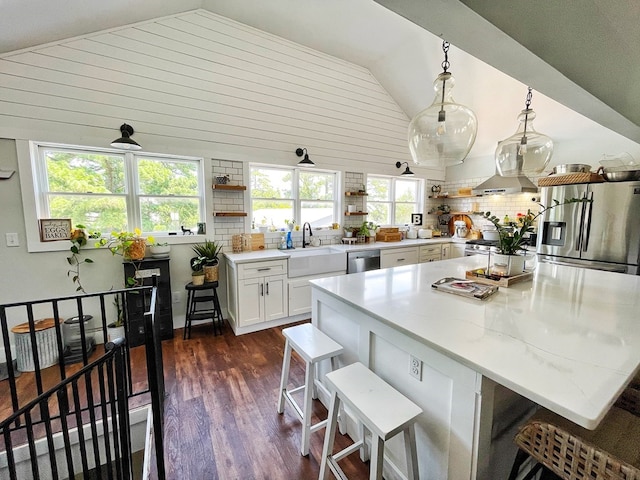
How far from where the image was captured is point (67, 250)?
2.75 m

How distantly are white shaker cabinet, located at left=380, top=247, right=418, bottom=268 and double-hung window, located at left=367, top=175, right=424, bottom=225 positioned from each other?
823mm

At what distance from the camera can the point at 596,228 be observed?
123 inches

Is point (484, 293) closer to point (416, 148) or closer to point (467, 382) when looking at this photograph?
point (467, 382)

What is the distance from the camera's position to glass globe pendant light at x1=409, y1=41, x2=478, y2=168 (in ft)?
5.14

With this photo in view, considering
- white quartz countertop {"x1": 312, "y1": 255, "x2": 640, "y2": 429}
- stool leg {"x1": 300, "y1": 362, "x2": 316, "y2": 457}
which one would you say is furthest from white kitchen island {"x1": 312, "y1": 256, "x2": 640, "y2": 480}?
stool leg {"x1": 300, "y1": 362, "x2": 316, "y2": 457}

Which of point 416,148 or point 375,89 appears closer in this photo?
point 416,148

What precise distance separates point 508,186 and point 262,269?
385 cm

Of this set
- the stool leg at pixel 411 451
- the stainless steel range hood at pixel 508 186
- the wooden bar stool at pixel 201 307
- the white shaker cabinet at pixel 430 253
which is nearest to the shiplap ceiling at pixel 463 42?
the stainless steel range hood at pixel 508 186

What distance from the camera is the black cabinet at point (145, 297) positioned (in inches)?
113

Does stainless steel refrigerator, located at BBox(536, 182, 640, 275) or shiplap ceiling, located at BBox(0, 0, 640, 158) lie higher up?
shiplap ceiling, located at BBox(0, 0, 640, 158)

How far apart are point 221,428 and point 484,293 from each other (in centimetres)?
192

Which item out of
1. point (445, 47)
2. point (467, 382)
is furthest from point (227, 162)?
point (467, 382)

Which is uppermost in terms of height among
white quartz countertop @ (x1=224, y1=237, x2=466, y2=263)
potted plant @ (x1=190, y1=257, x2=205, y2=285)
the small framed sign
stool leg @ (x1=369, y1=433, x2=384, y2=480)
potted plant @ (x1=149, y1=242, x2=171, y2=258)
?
the small framed sign

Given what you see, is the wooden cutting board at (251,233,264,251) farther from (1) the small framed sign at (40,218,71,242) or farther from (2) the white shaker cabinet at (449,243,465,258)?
(2) the white shaker cabinet at (449,243,465,258)
